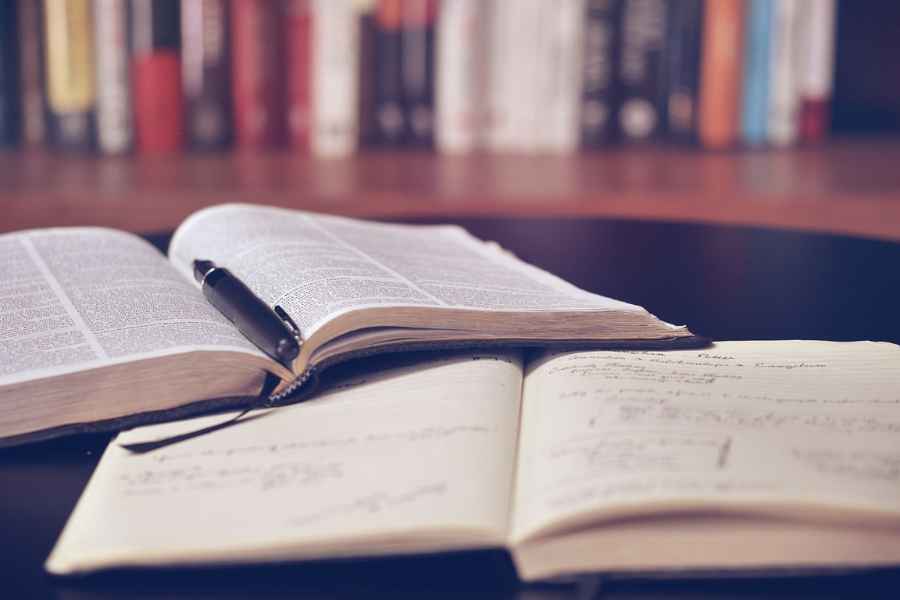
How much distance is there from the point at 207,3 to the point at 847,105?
0.93m

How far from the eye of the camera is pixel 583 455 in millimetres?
392

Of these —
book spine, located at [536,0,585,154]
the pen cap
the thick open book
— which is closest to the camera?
the thick open book

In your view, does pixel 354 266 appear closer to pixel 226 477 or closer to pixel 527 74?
pixel 226 477

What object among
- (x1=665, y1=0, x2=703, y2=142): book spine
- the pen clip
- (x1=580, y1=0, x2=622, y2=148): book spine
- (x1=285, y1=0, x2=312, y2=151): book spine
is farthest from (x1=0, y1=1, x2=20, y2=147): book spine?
the pen clip

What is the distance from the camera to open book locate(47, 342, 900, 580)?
35 cm

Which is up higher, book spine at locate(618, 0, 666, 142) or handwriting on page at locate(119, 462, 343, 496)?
book spine at locate(618, 0, 666, 142)

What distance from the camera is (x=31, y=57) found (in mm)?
1471

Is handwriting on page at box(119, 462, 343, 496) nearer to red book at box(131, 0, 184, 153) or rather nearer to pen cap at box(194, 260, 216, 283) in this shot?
pen cap at box(194, 260, 216, 283)

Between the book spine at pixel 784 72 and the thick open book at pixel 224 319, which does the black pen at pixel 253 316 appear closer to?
the thick open book at pixel 224 319

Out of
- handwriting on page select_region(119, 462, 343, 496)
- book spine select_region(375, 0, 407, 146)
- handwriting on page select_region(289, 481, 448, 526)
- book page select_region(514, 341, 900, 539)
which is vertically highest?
book spine select_region(375, 0, 407, 146)

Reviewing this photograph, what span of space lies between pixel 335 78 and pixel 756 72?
1.82ft

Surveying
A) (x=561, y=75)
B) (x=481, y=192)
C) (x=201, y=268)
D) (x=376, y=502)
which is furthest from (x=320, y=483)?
(x=561, y=75)

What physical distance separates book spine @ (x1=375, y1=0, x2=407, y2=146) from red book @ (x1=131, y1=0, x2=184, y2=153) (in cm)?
26

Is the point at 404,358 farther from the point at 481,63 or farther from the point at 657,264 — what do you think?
the point at 481,63
